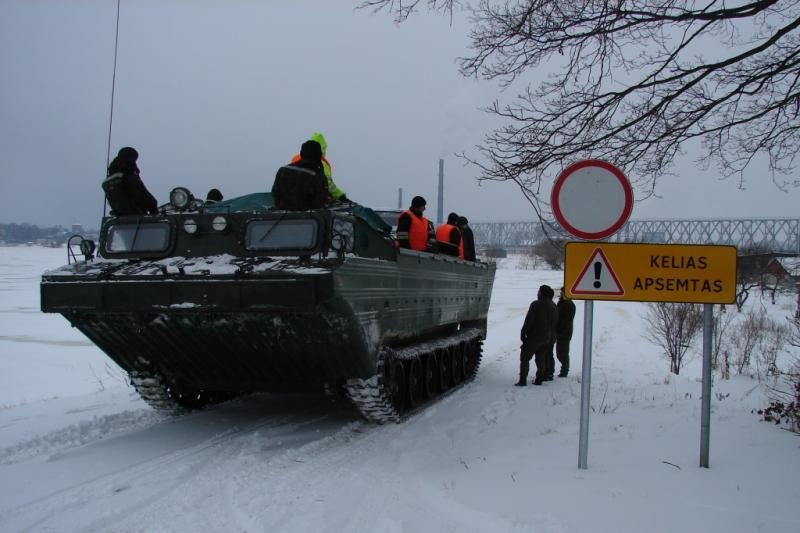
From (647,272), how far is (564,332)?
18.1ft

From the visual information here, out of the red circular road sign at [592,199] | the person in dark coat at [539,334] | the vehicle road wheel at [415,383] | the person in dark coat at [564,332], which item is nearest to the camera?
the red circular road sign at [592,199]

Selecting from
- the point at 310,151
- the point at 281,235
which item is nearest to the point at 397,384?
the point at 281,235

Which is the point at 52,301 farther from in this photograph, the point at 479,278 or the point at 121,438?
the point at 479,278

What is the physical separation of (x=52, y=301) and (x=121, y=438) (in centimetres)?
134

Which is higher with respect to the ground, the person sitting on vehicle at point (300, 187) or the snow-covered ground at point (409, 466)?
the person sitting on vehicle at point (300, 187)

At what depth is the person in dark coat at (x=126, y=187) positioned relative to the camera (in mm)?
6656

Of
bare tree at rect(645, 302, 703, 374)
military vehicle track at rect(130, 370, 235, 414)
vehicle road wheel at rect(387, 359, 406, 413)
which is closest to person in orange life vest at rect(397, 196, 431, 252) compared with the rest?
vehicle road wheel at rect(387, 359, 406, 413)

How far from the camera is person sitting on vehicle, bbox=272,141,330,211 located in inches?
240

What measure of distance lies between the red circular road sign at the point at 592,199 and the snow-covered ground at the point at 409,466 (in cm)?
167

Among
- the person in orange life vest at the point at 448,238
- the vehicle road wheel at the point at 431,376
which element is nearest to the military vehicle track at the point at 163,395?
the vehicle road wheel at the point at 431,376

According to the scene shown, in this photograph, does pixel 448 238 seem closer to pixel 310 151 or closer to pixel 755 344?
pixel 310 151

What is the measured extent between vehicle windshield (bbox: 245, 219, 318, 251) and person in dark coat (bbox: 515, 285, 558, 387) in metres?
4.29

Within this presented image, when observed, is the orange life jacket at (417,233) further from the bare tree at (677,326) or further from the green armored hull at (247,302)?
the bare tree at (677,326)

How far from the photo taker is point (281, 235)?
235 inches
